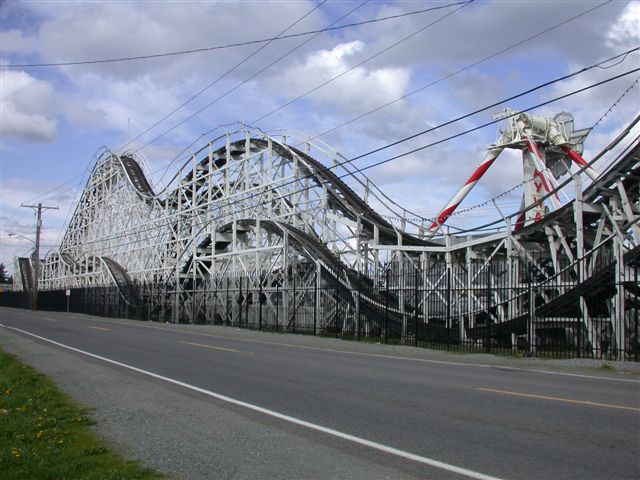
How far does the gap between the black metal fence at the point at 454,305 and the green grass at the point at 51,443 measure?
14038 mm

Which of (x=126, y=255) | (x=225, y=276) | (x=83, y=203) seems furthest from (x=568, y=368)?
(x=83, y=203)

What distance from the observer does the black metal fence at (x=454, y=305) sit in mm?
19156

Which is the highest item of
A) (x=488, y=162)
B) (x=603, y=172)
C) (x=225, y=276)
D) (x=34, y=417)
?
(x=488, y=162)

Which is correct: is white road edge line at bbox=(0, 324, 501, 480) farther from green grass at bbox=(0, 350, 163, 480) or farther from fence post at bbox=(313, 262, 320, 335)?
fence post at bbox=(313, 262, 320, 335)

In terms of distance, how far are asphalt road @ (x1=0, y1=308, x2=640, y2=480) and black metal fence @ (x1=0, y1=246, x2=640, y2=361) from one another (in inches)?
192

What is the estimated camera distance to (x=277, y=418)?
8.48 meters

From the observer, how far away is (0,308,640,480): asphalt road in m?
6.27

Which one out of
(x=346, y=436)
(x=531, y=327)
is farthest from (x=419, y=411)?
(x=531, y=327)

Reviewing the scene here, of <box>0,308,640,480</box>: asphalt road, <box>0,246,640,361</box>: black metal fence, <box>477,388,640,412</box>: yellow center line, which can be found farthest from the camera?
<box>0,246,640,361</box>: black metal fence

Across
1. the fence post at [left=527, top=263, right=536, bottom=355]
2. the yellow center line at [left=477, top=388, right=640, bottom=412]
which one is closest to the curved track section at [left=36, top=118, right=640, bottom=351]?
the fence post at [left=527, top=263, right=536, bottom=355]

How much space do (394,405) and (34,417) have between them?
501cm

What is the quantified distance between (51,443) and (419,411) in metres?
4.77

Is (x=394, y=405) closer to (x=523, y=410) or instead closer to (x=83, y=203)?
(x=523, y=410)

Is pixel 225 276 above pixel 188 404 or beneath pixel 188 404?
above
